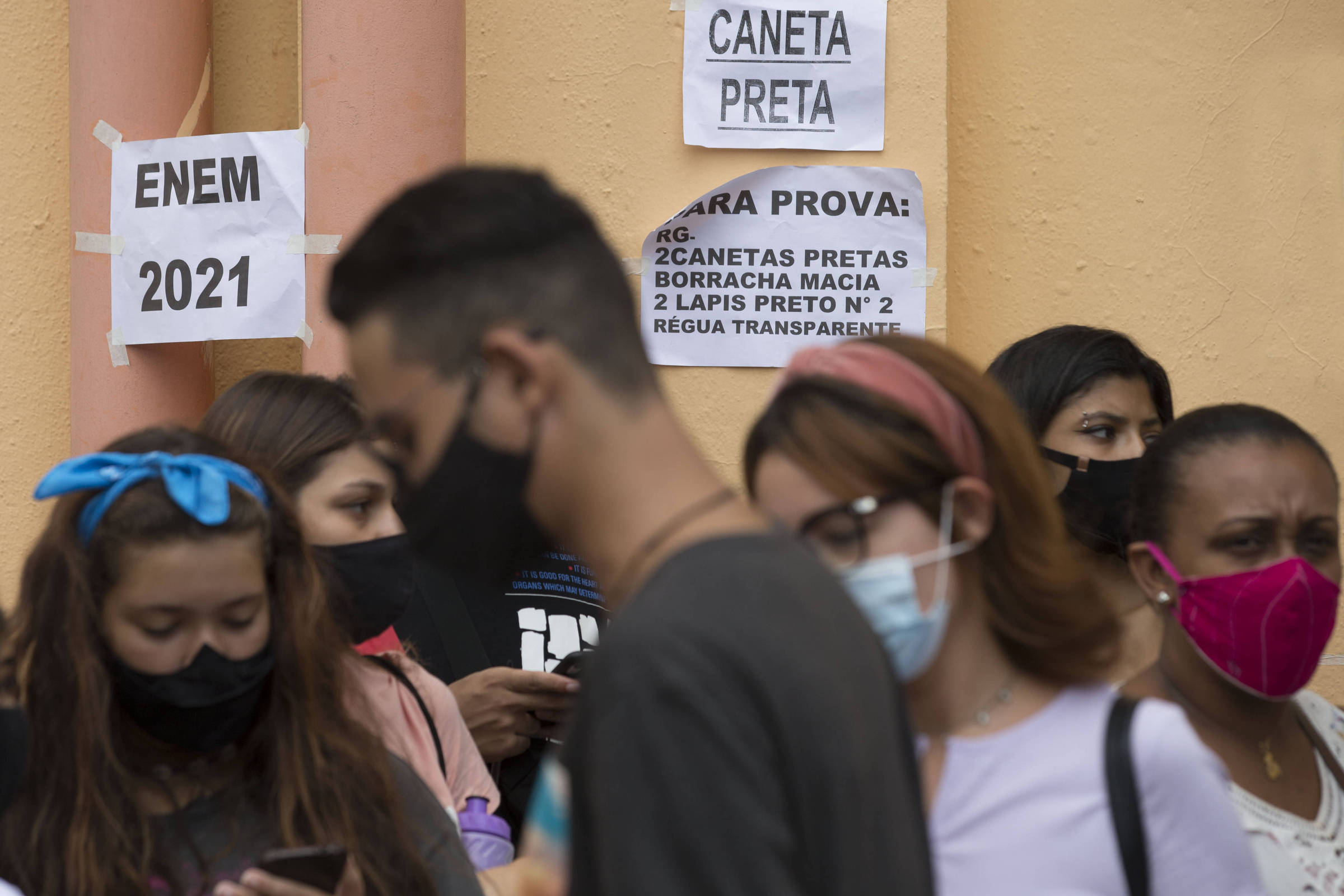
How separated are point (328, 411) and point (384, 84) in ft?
4.43

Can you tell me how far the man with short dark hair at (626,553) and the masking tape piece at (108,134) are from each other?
122 inches

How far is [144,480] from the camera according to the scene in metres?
2.39

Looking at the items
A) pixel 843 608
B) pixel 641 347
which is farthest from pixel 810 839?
pixel 641 347

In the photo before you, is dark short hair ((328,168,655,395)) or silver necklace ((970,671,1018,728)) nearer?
dark short hair ((328,168,655,395))

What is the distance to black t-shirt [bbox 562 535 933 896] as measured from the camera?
41.6 inches

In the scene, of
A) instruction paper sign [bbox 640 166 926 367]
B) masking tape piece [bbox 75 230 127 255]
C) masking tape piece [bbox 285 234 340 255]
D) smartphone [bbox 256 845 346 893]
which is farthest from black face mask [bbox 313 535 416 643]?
masking tape piece [bbox 75 230 127 255]

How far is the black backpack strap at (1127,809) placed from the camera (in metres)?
1.66

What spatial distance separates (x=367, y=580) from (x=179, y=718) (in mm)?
669

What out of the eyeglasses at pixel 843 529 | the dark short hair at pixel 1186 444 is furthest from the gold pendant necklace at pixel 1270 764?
the eyeglasses at pixel 843 529

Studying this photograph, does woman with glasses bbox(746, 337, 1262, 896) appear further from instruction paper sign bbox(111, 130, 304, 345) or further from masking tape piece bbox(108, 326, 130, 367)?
masking tape piece bbox(108, 326, 130, 367)

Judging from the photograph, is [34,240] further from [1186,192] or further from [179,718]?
[1186,192]

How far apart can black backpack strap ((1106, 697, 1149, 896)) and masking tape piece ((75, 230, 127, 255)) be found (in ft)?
11.2

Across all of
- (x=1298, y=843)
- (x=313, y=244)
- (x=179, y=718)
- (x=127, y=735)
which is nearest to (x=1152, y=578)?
(x=1298, y=843)

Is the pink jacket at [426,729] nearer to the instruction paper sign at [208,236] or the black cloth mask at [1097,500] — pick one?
the black cloth mask at [1097,500]
